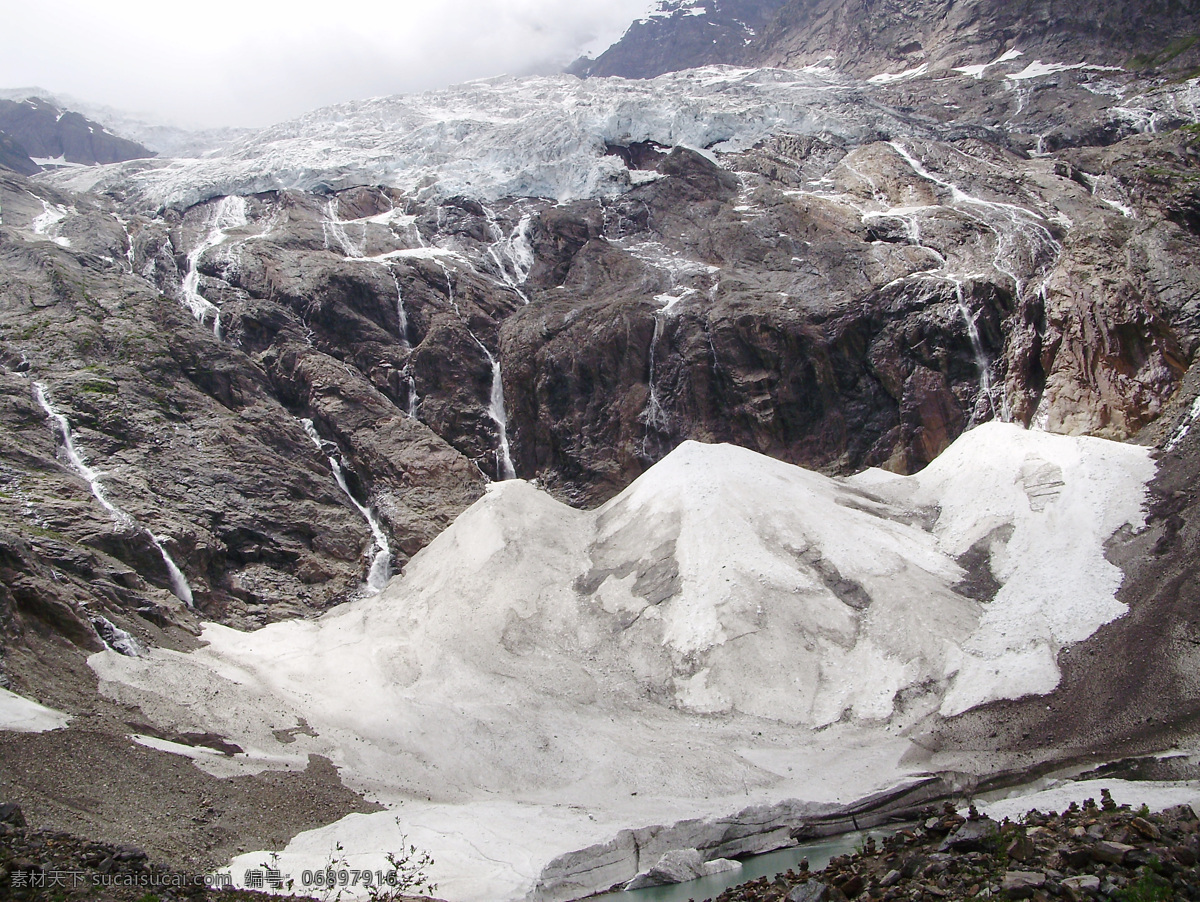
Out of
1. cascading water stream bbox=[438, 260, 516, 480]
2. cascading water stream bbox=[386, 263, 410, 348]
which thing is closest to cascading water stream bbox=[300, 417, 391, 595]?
cascading water stream bbox=[438, 260, 516, 480]

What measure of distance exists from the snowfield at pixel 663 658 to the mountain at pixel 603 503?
168mm

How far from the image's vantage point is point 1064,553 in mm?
31094

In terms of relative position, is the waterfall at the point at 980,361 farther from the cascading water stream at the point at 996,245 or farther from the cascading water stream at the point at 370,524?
the cascading water stream at the point at 370,524

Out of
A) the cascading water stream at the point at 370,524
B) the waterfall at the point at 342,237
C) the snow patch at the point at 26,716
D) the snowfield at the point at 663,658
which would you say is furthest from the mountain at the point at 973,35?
the snow patch at the point at 26,716

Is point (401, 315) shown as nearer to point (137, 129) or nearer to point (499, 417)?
point (499, 417)

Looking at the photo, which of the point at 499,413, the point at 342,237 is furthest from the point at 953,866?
the point at 342,237

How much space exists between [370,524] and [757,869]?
34673 mm

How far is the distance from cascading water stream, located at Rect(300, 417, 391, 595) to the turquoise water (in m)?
25.9

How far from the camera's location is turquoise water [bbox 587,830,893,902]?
19.0 metres

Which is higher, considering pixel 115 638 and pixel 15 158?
pixel 15 158

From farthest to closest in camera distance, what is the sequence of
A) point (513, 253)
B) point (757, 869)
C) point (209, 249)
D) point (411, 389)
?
point (513, 253) → point (209, 249) → point (411, 389) → point (757, 869)

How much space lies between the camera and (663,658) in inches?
1214

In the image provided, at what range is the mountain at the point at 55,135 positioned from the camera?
14512cm

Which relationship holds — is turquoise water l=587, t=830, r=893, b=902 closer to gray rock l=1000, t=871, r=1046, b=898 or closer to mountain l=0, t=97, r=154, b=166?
gray rock l=1000, t=871, r=1046, b=898
